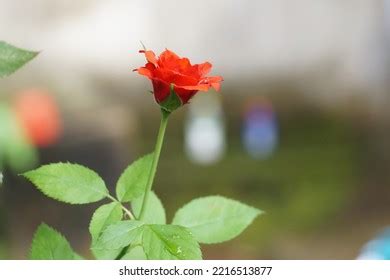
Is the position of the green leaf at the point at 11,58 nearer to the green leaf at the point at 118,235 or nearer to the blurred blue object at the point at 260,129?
the green leaf at the point at 118,235

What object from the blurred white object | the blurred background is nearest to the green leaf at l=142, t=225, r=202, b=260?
the blurred background

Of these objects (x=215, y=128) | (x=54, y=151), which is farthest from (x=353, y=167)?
(x=54, y=151)

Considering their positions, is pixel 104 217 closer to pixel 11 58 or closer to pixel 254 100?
pixel 11 58

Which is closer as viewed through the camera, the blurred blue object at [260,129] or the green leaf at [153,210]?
the green leaf at [153,210]

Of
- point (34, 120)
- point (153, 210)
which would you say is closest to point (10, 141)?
point (153, 210)

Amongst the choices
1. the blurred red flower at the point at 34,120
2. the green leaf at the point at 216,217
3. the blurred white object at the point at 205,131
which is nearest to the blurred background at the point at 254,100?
the blurred white object at the point at 205,131

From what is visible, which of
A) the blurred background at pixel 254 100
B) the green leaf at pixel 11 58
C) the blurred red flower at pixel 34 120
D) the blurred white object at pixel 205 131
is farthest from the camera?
the blurred white object at pixel 205 131
